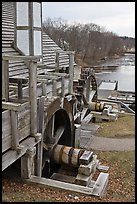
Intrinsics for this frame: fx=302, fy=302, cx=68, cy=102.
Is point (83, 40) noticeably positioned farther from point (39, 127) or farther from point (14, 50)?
point (39, 127)

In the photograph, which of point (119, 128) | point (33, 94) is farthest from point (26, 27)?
point (119, 128)

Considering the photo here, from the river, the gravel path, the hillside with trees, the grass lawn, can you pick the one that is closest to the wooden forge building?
the gravel path

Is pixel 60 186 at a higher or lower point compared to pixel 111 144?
higher

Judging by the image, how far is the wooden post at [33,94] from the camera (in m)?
5.59

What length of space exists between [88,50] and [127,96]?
134 feet

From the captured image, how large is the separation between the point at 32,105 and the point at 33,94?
0.71ft

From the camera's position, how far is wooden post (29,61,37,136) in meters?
5.59

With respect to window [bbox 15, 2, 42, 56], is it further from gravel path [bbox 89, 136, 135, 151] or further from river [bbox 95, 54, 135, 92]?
river [bbox 95, 54, 135, 92]

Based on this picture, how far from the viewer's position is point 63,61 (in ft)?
40.2

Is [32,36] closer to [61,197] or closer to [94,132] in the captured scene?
[94,132]

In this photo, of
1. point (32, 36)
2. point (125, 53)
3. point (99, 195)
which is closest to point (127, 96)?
point (32, 36)

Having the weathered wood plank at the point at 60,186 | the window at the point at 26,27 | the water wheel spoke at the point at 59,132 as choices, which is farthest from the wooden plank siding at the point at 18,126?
the window at the point at 26,27

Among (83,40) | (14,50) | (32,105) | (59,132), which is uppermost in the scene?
(83,40)

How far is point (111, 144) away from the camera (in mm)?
10195
